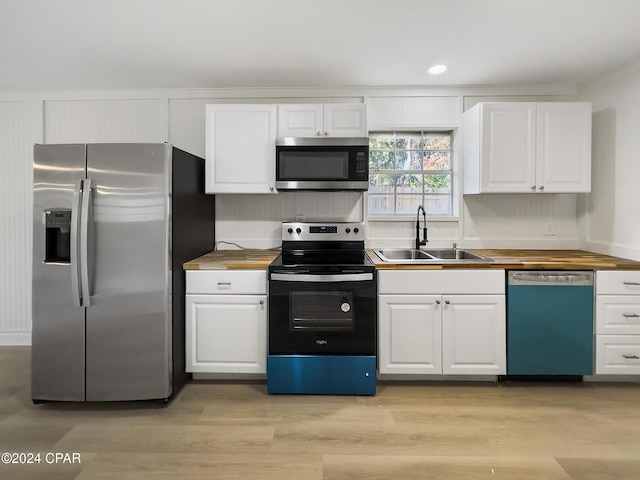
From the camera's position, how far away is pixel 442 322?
8.61ft

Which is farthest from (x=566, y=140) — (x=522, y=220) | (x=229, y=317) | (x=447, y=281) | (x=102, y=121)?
(x=102, y=121)

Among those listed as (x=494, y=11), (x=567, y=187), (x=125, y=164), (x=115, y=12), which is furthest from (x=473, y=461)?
(x=115, y=12)

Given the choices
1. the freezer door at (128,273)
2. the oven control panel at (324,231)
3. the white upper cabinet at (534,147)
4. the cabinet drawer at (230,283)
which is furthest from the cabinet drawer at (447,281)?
the freezer door at (128,273)

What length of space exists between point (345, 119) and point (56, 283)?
2.27m

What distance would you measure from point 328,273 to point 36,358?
74.4 inches

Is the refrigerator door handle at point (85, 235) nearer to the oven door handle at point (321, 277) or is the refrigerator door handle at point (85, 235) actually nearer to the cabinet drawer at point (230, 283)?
the cabinet drawer at point (230, 283)

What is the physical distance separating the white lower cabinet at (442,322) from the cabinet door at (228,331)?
843 mm

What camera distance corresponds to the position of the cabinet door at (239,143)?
9.81 feet

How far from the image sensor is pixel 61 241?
237 cm

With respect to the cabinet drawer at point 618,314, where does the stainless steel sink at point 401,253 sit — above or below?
above

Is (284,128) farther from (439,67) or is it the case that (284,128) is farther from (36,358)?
(36,358)

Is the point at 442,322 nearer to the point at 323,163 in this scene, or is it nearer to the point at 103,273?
the point at 323,163

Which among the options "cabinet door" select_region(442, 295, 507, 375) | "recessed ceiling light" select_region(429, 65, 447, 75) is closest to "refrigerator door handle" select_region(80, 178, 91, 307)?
"cabinet door" select_region(442, 295, 507, 375)

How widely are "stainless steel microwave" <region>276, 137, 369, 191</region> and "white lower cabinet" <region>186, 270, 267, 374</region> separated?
80cm
